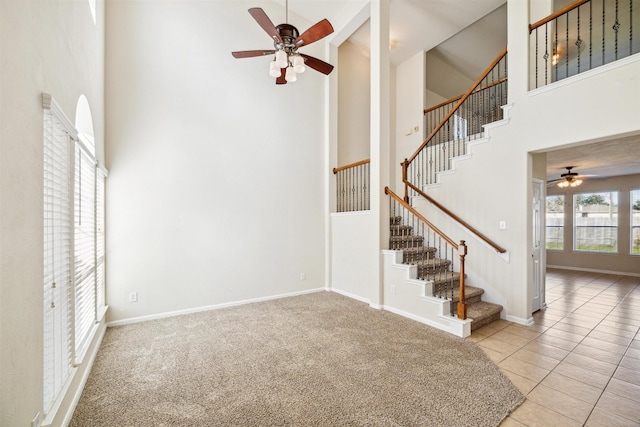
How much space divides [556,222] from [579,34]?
692 cm

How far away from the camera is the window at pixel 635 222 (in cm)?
758

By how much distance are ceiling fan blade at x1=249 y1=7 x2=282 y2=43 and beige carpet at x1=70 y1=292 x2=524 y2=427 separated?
343 centimetres

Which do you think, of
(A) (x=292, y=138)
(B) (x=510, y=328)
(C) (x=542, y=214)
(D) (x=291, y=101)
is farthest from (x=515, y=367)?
(D) (x=291, y=101)

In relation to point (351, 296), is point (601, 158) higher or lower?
higher

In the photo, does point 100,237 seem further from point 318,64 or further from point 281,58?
point 318,64

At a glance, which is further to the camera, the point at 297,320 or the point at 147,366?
the point at 297,320

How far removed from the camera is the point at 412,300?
4.02 meters

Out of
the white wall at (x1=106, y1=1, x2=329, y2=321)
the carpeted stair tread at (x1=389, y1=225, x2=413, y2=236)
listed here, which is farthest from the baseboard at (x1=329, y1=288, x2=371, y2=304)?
the carpeted stair tread at (x1=389, y1=225, x2=413, y2=236)

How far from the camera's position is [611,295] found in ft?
18.3

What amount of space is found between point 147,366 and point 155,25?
453cm

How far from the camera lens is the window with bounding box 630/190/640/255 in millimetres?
7582

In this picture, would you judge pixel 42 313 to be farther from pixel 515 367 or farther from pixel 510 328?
pixel 510 328

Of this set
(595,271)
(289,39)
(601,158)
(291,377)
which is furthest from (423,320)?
(595,271)

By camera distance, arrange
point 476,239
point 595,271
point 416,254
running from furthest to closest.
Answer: point 595,271 → point 416,254 → point 476,239
